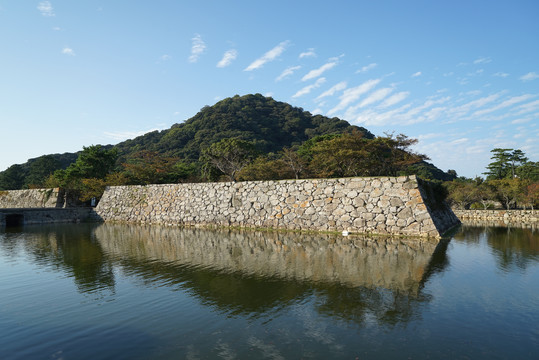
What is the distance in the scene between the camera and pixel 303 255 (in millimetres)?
8430

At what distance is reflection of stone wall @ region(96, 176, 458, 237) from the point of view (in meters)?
12.1

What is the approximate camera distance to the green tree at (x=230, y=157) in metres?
28.6

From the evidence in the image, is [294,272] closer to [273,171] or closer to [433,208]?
[433,208]

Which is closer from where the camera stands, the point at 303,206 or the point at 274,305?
the point at 274,305

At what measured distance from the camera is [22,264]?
8.02 m

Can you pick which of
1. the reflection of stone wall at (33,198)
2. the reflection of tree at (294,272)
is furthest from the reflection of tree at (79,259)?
the reflection of stone wall at (33,198)

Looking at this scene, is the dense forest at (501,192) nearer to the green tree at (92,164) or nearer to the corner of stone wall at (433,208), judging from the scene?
the corner of stone wall at (433,208)

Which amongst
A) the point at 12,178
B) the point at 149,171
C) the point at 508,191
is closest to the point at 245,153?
the point at 149,171

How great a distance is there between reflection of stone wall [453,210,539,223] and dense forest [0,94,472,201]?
6210 mm

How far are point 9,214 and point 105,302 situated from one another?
21676 mm

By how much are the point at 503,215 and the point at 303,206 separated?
18722 millimetres

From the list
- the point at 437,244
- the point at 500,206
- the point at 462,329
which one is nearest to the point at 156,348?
the point at 462,329

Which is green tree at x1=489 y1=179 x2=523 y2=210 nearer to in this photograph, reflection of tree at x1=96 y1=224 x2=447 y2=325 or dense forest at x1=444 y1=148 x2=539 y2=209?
dense forest at x1=444 y1=148 x2=539 y2=209

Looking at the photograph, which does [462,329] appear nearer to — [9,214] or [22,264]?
[22,264]
